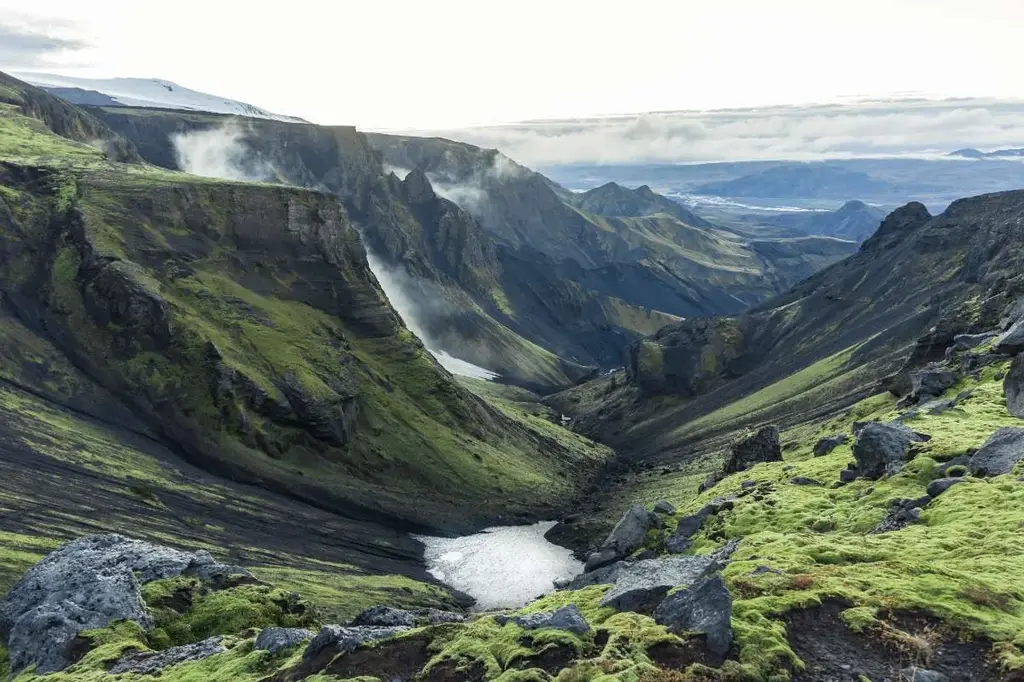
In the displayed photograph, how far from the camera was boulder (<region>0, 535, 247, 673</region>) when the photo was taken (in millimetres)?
36844

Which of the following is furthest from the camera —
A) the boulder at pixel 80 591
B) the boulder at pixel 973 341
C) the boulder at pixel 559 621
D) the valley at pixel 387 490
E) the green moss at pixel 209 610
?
the boulder at pixel 973 341

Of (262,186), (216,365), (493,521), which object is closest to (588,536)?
(493,521)

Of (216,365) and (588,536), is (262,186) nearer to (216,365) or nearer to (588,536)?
(216,365)

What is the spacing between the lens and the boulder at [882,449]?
46.0m

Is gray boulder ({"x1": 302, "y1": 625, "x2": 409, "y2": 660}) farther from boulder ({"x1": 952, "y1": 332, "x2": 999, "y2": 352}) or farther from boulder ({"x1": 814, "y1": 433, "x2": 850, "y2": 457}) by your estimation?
boulder ({"x1": 952, "y1": 332, "x2": 999, "y2": 352})

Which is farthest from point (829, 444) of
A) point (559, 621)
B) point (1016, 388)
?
point (559, 621)

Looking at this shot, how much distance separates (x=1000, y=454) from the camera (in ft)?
132

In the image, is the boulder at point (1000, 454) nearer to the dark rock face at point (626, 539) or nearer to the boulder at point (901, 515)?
the boulder at point (901, 515)

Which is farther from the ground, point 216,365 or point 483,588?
point 216,365

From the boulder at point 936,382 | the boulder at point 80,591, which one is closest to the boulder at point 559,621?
the boulder at point 80,591

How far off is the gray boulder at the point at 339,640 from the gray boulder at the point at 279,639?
242 cm

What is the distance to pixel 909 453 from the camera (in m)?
46.4

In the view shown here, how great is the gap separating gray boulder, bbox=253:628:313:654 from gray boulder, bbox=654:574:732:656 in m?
15.8

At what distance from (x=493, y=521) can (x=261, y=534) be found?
4869 cm
